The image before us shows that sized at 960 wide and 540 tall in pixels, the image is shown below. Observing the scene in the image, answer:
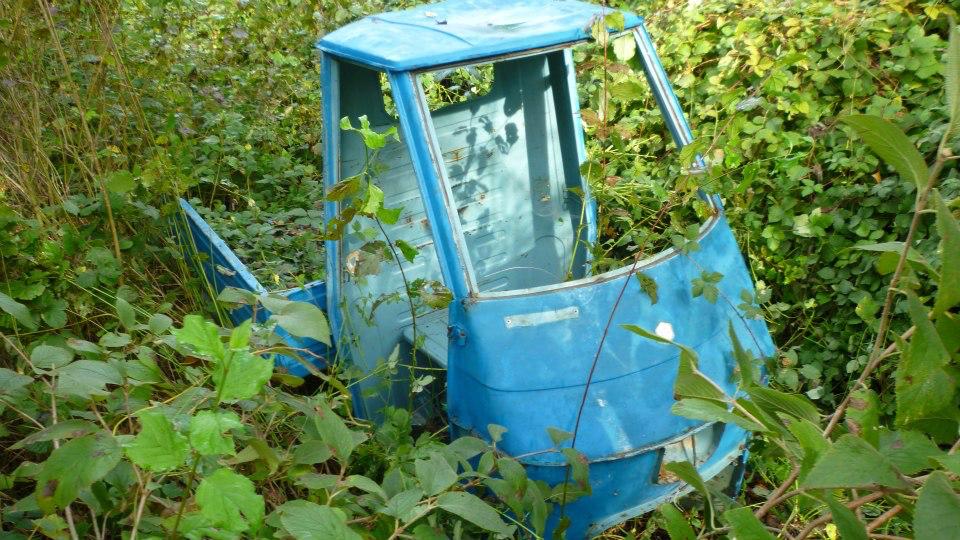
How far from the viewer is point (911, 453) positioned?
90 centimetres

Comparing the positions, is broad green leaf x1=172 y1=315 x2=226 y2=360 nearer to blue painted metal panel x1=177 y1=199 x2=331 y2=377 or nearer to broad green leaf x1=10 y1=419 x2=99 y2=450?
broad green leaf x1=10 y1=419 x2=99 y2=450

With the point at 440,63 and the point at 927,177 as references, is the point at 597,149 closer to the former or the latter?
the point at 440,63

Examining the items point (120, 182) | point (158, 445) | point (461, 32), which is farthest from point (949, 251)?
point (120, 182)

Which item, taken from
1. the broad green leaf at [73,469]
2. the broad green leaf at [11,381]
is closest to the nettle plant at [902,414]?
the broad green leaf at [73,469]

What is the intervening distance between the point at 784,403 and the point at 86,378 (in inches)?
52.8

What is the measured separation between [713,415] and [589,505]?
4.25 feet

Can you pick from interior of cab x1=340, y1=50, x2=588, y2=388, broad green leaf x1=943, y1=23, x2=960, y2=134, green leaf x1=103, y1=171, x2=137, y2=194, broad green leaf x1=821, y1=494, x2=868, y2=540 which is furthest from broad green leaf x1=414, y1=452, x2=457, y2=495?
green leaf x1=103, y1=171, x2=137, y2=194

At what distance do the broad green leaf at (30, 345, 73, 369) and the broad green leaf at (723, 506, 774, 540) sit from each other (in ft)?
4.70

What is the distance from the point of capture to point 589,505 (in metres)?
2.21

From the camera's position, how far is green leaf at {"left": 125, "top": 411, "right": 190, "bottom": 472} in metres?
1.19

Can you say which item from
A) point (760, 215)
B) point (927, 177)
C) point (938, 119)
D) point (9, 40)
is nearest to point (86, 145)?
point (9, 40)

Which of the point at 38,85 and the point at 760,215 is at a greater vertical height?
the point at 38,85

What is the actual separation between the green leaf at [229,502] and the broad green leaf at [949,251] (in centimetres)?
101

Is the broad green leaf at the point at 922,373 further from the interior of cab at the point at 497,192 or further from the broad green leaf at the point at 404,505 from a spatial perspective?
the interior of cab at the point at 497,192
